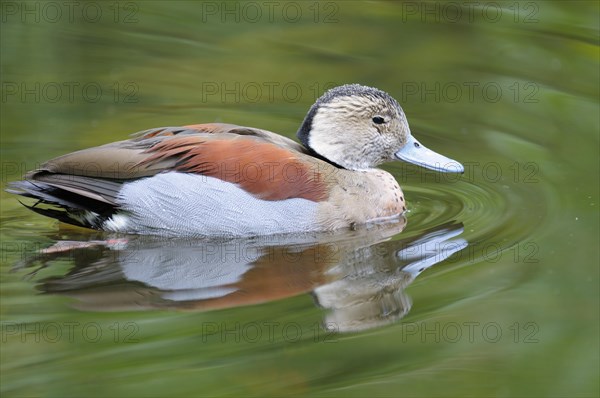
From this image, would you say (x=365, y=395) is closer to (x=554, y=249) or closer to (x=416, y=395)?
(x=416, y=395)

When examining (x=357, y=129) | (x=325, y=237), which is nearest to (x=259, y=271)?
(x=325, y=237)

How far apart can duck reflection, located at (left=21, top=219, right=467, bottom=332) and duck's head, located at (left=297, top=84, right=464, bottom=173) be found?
2.32 feet

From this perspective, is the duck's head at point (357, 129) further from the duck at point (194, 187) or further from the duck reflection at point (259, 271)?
the duck reflection at point (259, 271)

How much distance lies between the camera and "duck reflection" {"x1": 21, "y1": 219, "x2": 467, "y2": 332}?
664cm

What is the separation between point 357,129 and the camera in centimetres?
862

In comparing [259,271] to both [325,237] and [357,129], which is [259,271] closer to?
[325,237]

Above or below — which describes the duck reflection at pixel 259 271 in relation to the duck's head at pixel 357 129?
below

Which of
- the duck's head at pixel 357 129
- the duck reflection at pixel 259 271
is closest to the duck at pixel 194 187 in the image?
the duck reflection at pixel 259 271

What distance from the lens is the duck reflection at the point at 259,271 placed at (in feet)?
21.8

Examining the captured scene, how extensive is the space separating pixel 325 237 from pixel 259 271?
35.2 inches

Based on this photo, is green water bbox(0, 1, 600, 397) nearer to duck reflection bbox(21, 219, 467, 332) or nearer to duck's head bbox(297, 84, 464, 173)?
duck reflection bbox(21, 219, 467, 332)

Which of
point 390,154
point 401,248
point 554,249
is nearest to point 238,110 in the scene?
point 390,154

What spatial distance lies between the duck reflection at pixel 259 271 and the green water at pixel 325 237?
Answer: 23mm

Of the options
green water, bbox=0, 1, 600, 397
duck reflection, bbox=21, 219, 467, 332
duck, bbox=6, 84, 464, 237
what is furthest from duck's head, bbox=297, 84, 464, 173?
duck reflection, bbox=21, 219, 467, 332
